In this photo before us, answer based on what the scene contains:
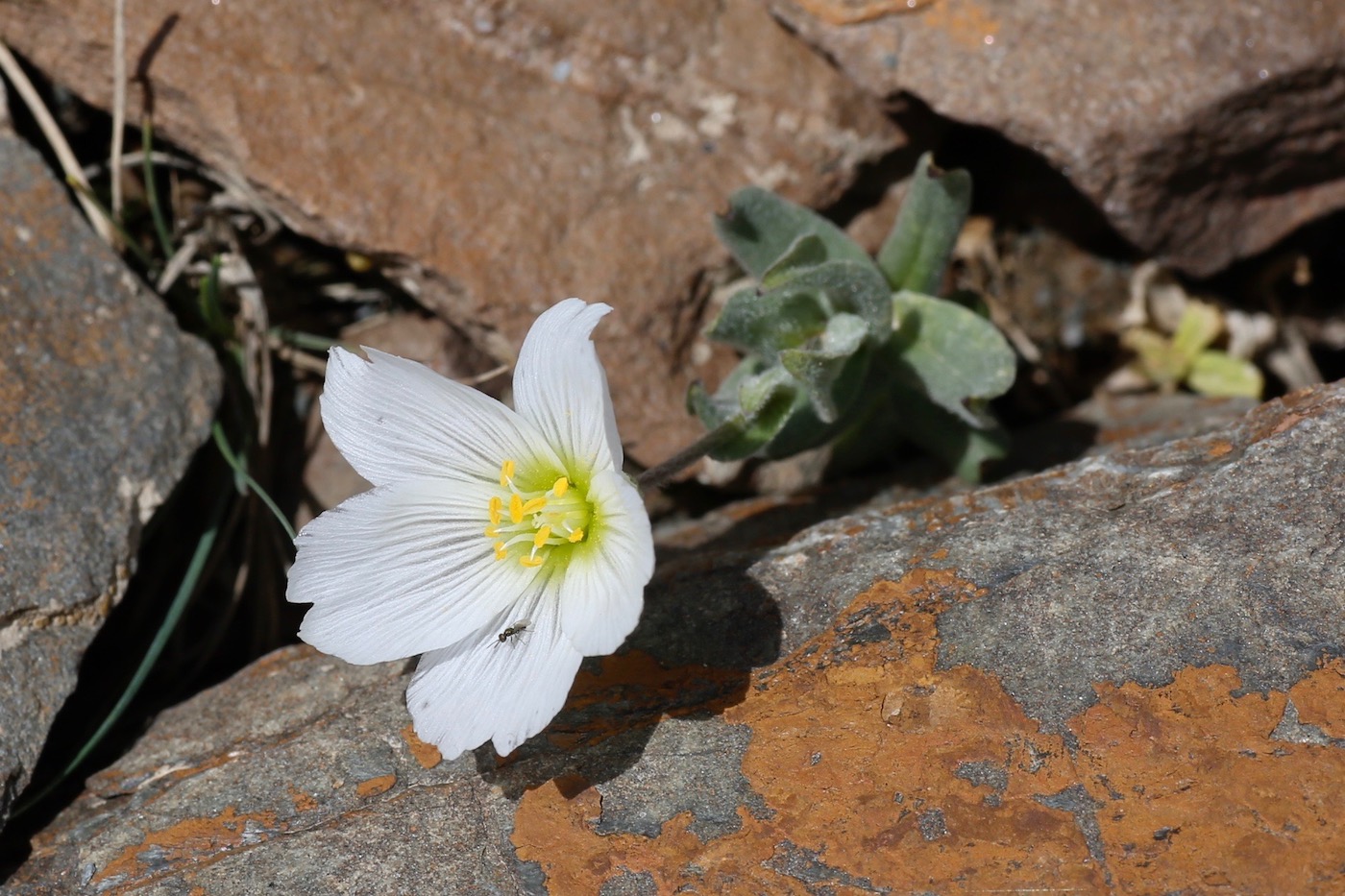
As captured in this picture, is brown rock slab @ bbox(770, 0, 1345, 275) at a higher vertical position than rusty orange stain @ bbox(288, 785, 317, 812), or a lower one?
higher

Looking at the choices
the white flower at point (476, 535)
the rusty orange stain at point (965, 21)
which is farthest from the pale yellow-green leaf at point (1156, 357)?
the white flower at point (476, 535)

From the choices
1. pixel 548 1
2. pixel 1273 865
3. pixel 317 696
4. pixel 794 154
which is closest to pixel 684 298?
pixel 794 154

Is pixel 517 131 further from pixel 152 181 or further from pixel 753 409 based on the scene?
pixel 753 409

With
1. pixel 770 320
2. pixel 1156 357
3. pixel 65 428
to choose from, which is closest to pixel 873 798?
pixel 770 320

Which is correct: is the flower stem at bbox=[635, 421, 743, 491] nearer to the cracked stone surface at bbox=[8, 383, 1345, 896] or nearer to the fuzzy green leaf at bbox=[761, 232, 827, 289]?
the cracked stone surface at bbox=[8, 383, 1345, 896]

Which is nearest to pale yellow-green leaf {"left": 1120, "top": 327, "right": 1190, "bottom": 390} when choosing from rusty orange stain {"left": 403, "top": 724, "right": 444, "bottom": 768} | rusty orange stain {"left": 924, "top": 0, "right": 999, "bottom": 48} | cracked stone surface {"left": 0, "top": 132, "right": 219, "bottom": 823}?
rusty orange stain {"left": 924, "top": 0, "right": 999, "bottom": 48}

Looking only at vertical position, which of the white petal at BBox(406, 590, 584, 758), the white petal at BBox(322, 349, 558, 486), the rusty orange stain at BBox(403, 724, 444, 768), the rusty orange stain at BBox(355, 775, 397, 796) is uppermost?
the white petal at BBox(322, 349, 558, 486)
